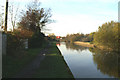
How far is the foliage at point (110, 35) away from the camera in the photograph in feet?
90.1

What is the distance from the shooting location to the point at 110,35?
29.3 meters

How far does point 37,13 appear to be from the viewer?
2964 centimetres

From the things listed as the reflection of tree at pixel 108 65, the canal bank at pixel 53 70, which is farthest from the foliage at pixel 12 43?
the reflection of tree at pixel 108 65

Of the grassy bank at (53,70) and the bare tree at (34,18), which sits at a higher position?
the bare tree at (34,18)

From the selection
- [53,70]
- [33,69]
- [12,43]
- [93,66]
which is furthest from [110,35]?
[33,69]

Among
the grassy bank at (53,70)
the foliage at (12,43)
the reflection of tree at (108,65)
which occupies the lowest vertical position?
the reflection of tree at (108,65)

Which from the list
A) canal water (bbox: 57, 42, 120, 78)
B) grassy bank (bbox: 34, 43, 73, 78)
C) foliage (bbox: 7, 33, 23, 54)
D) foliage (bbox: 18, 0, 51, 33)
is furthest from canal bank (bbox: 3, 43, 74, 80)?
foliage (bbox: 18, 0, 51, 33)

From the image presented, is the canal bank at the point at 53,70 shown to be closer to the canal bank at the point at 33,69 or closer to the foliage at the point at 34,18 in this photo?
the canal bank at the point at 33,69

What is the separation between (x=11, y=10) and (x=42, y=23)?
13.5 meters

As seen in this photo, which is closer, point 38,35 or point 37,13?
point 38,35

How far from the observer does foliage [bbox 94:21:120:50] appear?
27469 millimetres

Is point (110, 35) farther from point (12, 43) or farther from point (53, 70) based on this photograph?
point (12, 43)

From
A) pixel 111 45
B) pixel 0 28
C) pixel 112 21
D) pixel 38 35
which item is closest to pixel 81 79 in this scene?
pixel 0 28

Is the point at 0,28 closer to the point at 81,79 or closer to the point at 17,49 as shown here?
the point at 17,49
